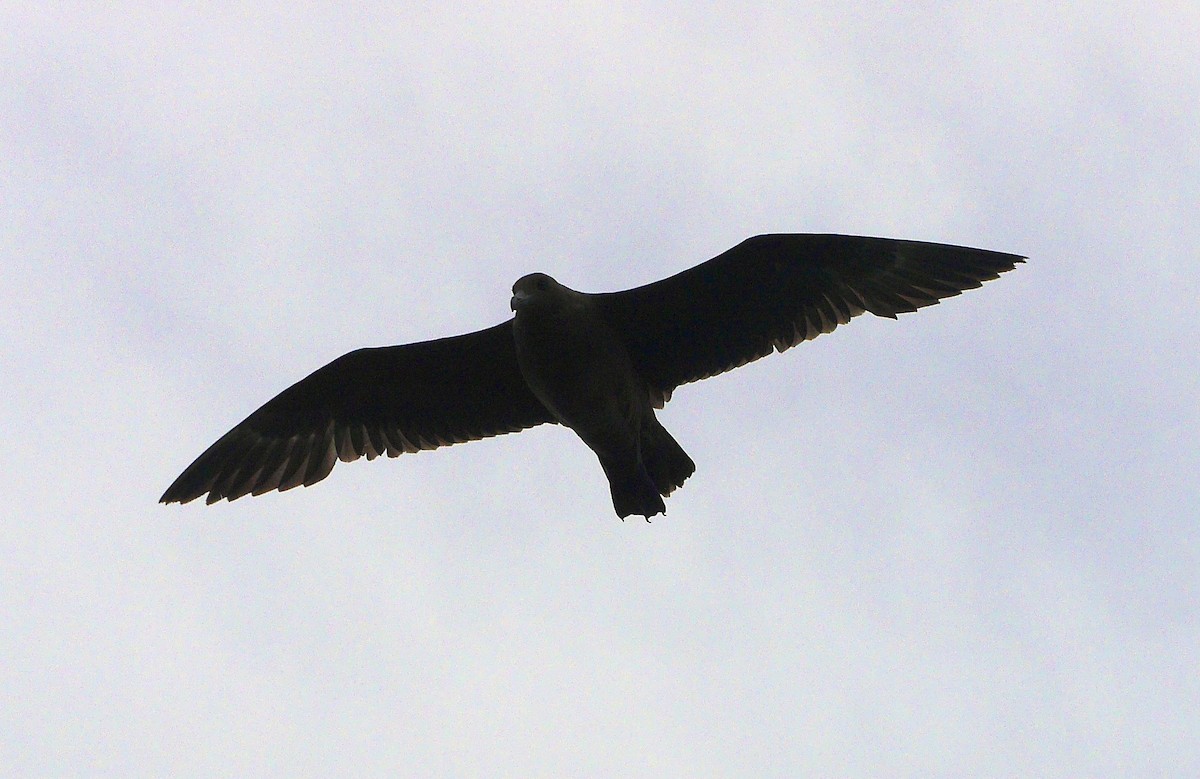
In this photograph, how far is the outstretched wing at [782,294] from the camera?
7.56 m

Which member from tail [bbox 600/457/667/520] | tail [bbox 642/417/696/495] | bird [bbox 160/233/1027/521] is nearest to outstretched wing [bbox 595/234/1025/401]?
bird [bbox 160/233/1027/521]

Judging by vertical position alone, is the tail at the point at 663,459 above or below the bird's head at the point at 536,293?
below

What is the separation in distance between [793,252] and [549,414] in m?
1.69

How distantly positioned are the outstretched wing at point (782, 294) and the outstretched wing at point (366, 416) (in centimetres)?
84

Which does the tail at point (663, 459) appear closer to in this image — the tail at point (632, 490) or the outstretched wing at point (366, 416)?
the tail at point (632, 490)

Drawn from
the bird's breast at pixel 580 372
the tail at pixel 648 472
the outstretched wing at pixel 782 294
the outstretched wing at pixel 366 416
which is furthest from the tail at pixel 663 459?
the outstretched wing at pixel 366 416

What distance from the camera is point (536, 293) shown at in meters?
7.23

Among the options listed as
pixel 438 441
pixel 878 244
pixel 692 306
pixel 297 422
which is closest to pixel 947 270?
pixel 878 244

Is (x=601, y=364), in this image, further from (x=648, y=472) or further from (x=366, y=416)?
(x=366, y=416)

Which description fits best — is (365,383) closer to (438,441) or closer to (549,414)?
(438,441)

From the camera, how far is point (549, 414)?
8125 mm

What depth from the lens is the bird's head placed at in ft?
23.7

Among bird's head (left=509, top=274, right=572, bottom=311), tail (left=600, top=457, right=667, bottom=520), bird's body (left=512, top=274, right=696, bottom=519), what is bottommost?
tail (left=600, top=457, right=667, bottom=520)

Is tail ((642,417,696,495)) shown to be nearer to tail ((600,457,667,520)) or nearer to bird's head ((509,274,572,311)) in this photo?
tail ((600,457,667,520))
